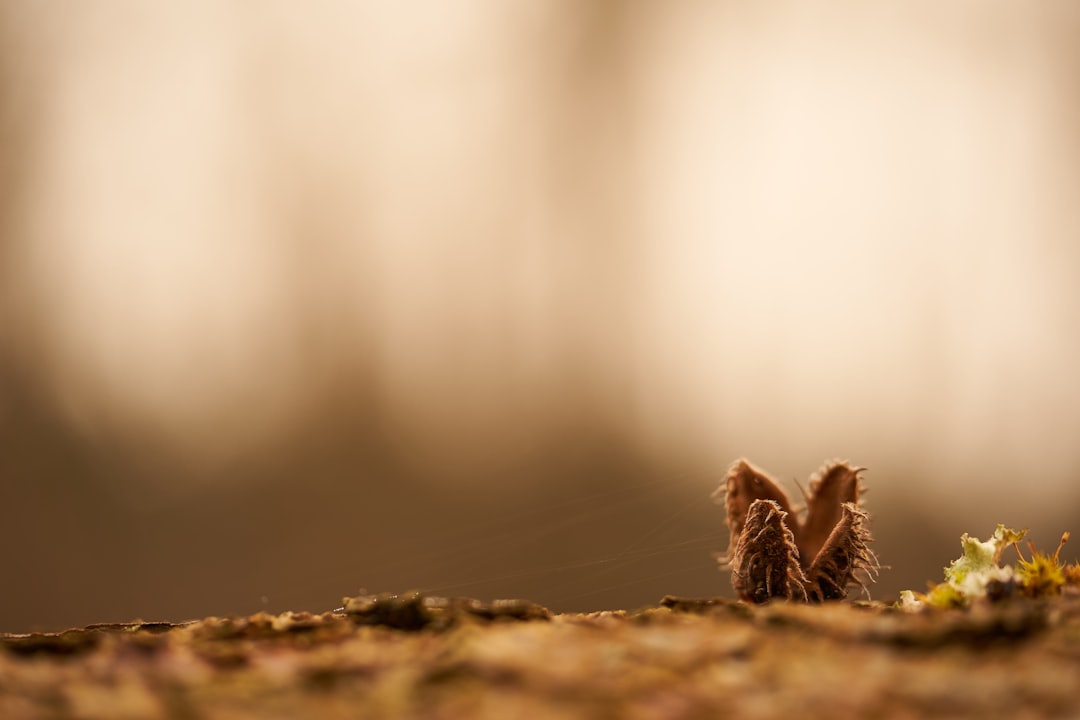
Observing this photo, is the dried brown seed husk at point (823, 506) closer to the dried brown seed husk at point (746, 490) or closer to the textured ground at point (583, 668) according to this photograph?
the dried brown seed husk at point (746, 490)

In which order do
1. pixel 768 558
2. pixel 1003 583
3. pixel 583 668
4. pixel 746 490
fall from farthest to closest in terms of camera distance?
pixel 746 490 → pixel 768 558 → pixel 1003 583 → pixel 583 668

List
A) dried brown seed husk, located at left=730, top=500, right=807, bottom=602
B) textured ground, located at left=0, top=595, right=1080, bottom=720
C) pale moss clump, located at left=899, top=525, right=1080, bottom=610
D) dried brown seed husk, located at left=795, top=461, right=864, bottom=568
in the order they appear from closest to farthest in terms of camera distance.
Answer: textured ground, located at left=0, top=595, right=1080, bottom=720, pale moss clump, located at left=899, top=525, right=1080, bottom=610, dried brown seed husk, located at left=730, top=500, right=807, bottom=602, dried brown seed husk, located at left=795, top=461, right=864, bottom=568

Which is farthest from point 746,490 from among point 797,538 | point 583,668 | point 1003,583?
point 583,668

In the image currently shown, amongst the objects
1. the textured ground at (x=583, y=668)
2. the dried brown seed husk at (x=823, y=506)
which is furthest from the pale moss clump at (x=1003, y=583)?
the dried brown seed husk at (x=823, y=506)

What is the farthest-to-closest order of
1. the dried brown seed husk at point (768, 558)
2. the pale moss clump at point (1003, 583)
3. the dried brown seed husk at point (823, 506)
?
the dried brown seed husk at point (823, 506)
the dried brown seed husk at point (768, 558)
the pale moss clump at point (1003, 583)

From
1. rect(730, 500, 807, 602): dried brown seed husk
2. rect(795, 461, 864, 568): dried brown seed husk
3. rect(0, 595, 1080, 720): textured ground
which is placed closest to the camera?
rect(0, 595, 1080, 720): textured ground

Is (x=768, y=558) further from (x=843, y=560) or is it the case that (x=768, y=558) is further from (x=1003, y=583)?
(x=1003, y=583)

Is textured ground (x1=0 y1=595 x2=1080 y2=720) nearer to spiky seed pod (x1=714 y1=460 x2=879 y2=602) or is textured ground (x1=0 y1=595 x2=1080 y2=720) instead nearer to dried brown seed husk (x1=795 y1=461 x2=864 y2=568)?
spiky seed pod (x1=714 y1=460 x2=879 y2=602)

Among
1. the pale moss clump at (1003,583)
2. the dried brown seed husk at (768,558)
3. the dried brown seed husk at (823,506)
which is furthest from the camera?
the dried brown seed husk at (823,506)

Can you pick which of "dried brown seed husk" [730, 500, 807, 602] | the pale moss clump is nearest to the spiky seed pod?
"dried brown seed husk" [730, 500, 807, 602]
